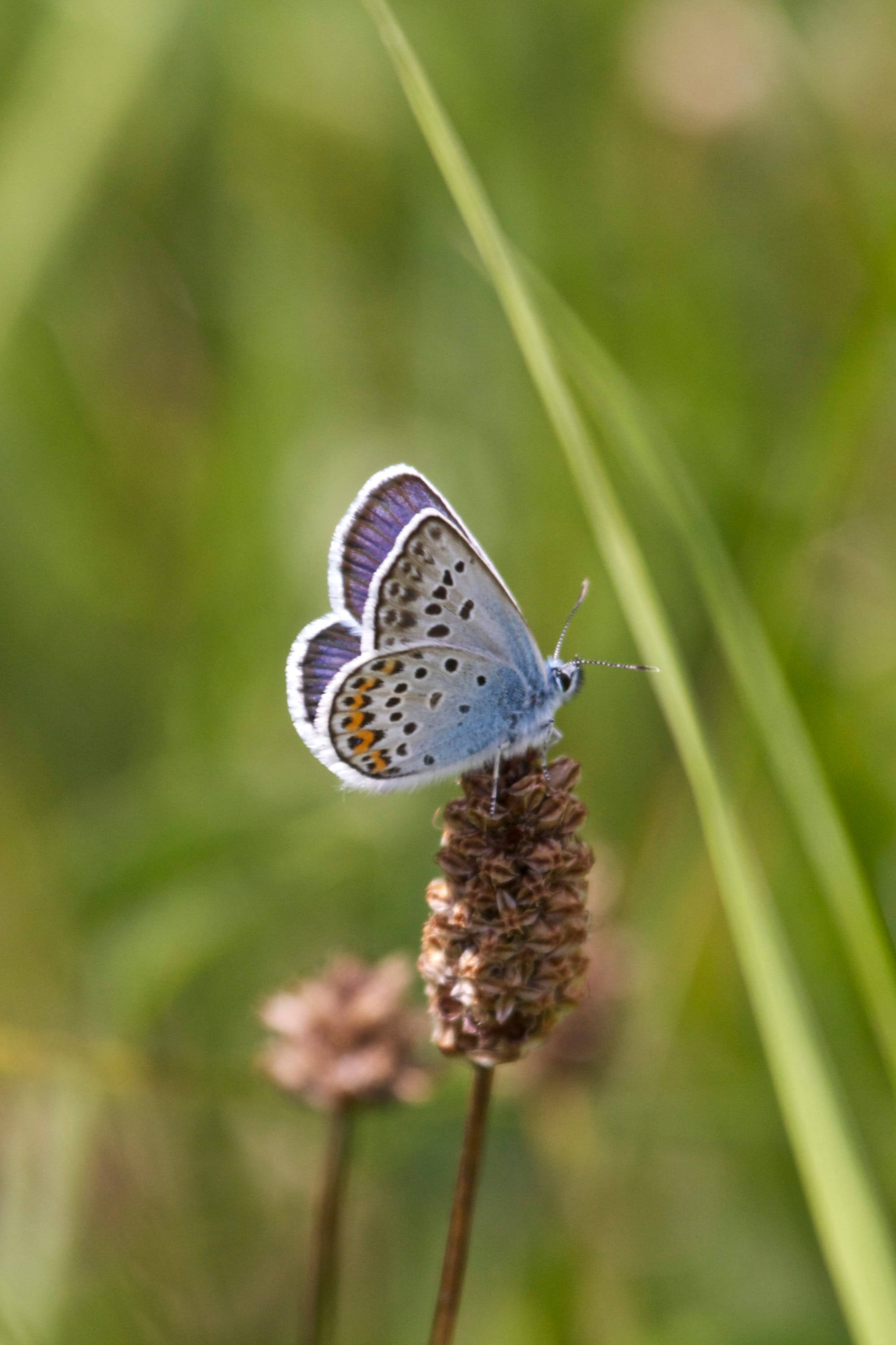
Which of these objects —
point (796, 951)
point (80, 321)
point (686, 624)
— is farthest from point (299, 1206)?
point (80, 321)

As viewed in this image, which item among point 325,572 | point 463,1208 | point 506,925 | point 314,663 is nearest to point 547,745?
point 314,663

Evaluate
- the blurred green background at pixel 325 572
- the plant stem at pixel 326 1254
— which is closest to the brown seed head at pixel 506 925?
the plant stem at pixel 326 1254

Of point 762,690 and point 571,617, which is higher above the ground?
point 571,617

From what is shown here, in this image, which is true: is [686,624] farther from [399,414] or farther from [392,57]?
[392,57]

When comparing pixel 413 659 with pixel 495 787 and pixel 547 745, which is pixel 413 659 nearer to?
pixel 547 745

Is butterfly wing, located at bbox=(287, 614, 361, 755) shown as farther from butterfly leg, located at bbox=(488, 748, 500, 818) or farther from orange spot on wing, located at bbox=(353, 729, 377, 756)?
butterfly leg, located at bbox=(488, 748, 500, 818)
